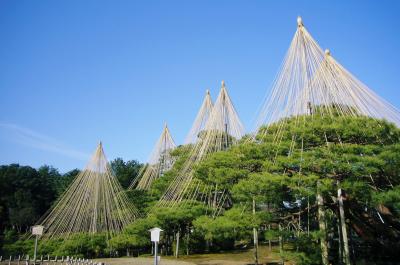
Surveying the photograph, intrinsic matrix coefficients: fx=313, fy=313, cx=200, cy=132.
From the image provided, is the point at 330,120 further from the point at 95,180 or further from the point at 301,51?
the point at 95,180

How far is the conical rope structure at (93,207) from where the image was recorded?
72.0 feet

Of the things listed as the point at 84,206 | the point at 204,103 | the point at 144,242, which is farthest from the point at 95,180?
the point at 204,103

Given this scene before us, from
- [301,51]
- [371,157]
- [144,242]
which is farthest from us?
[144,242]

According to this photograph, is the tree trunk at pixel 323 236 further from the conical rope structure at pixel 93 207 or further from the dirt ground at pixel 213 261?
the conical rope structure at pixel 93 207

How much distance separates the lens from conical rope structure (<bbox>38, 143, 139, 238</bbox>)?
72.0ft

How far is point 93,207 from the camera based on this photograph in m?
23.2

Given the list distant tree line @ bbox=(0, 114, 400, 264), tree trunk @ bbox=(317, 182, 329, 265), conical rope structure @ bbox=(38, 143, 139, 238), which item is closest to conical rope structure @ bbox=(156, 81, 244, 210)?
distant tree line @ bbox=(0, 114, 400, 264)

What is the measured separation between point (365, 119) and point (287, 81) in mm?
2998

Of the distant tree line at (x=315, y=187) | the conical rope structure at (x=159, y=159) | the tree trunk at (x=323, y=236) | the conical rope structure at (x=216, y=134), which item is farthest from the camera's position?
the conical rope structure at (x=159, y=159)

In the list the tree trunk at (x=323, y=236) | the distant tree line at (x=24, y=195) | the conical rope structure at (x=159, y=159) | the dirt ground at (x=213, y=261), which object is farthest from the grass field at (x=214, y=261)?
the distant tree line at (x=24, y=195)

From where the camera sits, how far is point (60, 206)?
2266 cm

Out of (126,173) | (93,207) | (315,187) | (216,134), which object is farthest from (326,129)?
(126,173)

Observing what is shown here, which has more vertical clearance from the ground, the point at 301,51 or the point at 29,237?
the point at 301,51

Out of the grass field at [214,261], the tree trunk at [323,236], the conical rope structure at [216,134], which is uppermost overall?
the conical rope structure at [216,134]
